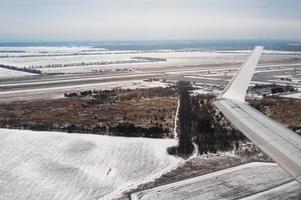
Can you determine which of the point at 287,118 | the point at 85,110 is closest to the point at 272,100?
the point at 287,118

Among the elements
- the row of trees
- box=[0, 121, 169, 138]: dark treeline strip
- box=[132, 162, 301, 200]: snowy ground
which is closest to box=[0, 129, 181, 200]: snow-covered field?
the row of trees

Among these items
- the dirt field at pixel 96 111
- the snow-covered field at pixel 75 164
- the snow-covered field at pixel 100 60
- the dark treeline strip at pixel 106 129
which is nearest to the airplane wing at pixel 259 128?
the snow-covered field at pixel 75 164

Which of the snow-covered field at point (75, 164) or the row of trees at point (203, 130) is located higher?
the snow-covered field at point (75, 164)

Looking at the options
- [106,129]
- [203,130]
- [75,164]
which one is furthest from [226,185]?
[106,129]

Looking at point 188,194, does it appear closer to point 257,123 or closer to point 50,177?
point 257,123

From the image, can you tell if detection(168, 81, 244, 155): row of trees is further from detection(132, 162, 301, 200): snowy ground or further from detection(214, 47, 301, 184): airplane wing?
detection(214, 47, 301, 184): airplane wing

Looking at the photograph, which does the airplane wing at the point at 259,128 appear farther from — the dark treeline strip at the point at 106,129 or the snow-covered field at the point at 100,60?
the snow-covered field at the point at 100,60
